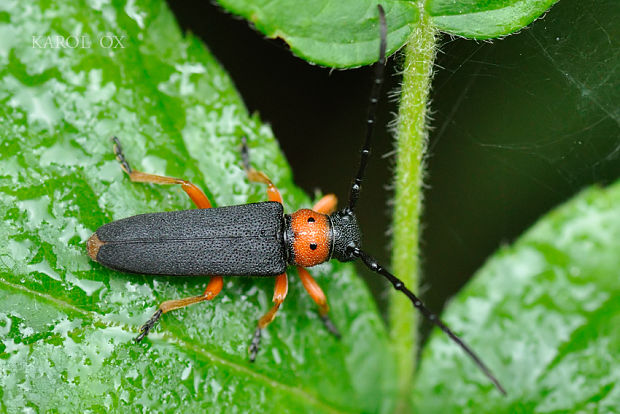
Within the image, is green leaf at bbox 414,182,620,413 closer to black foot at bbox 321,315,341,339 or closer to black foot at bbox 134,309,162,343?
black foot at bbox 321,315,341,339

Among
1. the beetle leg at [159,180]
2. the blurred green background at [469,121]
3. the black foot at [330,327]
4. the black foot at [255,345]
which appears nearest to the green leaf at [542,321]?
the blurred green background at [469,121]

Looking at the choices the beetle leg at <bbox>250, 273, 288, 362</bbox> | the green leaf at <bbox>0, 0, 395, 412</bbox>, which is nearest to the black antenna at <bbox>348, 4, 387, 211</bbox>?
the green leaf at <bbox>0, 0, 395, 412</bbox>

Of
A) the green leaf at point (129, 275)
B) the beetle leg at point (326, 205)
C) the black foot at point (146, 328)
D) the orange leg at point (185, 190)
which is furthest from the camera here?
the beetle leg at point (326, 205)

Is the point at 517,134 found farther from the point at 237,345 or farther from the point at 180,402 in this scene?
the point at 180,402

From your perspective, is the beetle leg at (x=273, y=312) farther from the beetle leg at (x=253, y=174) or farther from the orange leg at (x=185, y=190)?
the beetle leg at (x=253, y=174)

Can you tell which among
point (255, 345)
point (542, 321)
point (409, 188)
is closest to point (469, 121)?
point (409, 188)

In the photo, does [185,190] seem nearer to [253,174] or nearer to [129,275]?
[253,174]

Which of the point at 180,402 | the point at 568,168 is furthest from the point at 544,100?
the point at 180,402
